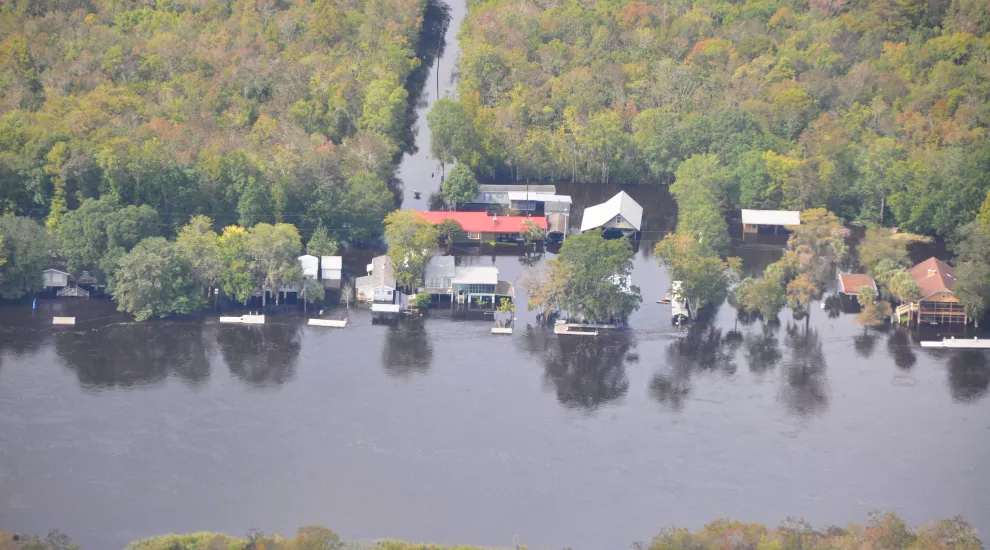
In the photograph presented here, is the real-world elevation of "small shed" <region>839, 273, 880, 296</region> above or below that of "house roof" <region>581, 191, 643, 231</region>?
below

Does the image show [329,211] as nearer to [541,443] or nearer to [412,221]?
[412,221]

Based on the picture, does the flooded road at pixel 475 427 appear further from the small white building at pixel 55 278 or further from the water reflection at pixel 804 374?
the small white building at pixel 55 278

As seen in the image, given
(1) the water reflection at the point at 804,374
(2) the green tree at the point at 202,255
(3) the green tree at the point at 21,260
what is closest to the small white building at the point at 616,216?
(1) the water reflection at the point at 804,374

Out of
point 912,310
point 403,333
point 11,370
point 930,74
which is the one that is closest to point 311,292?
point 403,333

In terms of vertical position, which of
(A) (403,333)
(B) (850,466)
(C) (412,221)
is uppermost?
(C) (412,221)

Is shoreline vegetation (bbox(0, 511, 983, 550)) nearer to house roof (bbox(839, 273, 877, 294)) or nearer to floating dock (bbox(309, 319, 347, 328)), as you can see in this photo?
floating dock (bbox(309, 319, 347, 328))

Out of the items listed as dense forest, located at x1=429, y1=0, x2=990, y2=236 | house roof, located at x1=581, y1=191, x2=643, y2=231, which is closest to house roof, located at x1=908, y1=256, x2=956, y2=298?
dense forest, located at x1=429, y1=0, x2=990, y2=236
